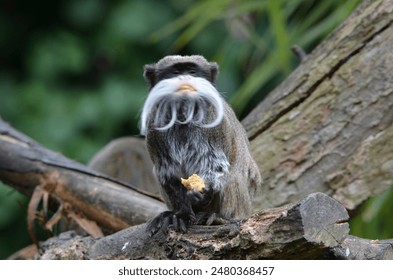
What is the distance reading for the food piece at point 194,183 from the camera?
318 centimetres

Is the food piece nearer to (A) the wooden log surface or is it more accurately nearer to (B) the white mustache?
(B) the white mustache

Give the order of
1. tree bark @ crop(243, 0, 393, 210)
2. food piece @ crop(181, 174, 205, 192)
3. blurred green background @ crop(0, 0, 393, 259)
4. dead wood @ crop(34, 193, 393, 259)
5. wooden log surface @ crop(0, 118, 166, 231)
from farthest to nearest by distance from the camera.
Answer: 1. blurred green background @ crop(0, 0, 393, 259)
2. wooden log surface @ crop(0, 118, 166, 231)
3. tree bark @ crop(243, 0, 393, 210)
4. food piece @ crop(181, 174, 205, 192)
5. dead wood @ crop(34, 193, 393, 259)

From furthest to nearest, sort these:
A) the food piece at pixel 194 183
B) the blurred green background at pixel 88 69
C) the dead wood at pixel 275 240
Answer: the blurred green background at pixel 88 69
the food piece at pixel 194 183
the dead wood at pixel 275 240

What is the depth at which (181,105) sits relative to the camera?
3.17 meters

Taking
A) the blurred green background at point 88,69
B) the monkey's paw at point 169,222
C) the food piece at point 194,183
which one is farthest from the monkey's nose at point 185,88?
Answer: the blurred green background at point 88,69

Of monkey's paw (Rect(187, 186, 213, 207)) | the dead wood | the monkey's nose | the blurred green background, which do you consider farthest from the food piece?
the blurred green background

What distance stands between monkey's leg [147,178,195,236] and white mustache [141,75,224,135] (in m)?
0.24

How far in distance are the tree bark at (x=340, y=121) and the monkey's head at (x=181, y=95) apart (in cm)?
97

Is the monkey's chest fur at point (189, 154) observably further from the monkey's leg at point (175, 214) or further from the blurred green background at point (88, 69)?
the blurred green background at point (88, 69)

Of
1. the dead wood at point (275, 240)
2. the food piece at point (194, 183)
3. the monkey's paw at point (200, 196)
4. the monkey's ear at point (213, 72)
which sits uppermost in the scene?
the monkey's ear at point (213, 72)

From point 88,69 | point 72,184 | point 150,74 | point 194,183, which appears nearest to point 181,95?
point 150,74

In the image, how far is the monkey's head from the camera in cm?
307

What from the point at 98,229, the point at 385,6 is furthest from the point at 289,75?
the point at 98,229
